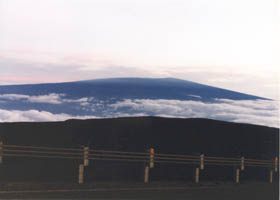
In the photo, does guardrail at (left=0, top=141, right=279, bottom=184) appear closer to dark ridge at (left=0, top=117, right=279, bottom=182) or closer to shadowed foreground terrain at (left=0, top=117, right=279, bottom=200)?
shadowed foreground terrain at (left=0, top=117, right=279, bottom=200)

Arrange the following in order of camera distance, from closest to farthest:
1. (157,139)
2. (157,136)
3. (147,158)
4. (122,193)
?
(122,193), (147,158), (157,139), (157,136)

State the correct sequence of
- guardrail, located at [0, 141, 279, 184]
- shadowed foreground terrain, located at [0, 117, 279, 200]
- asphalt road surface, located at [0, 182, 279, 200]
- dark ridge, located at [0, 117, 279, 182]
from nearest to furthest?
1. asphalt road surface, located at [0, 182, 279, 200]
2. guardrail, located at [0, 141, 279, 184]
3. shadowed foreground terrain, located at [0, 117, 279, 200]
4. dark ridge, located at [0, 117, 279, 182]

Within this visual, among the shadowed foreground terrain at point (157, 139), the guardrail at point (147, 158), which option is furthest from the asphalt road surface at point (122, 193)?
the shadowed foreground terrain at point (157, 139)

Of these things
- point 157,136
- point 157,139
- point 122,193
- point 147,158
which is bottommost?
point 122,193

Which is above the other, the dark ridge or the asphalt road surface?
the dark ridge

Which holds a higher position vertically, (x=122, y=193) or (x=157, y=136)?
(x=157, y=136)

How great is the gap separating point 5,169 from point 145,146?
14925mm

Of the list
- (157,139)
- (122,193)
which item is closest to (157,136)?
(157,139)

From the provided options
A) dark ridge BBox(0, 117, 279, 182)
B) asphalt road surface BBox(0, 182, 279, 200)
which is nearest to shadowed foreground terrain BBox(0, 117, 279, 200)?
dark ridge BBox(0, 117, 279, 182)

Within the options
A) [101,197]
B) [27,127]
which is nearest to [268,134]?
[27,127]

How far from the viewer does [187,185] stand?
79.9 feet

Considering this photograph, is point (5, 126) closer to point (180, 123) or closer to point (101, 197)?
point (180, 123)

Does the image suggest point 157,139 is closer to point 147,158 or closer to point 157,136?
point 157,136

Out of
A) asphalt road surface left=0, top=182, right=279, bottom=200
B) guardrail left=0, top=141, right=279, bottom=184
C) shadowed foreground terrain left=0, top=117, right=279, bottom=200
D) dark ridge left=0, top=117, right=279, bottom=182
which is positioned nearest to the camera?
asphalt road surface left=0, top=182, right=279, bottom=200
